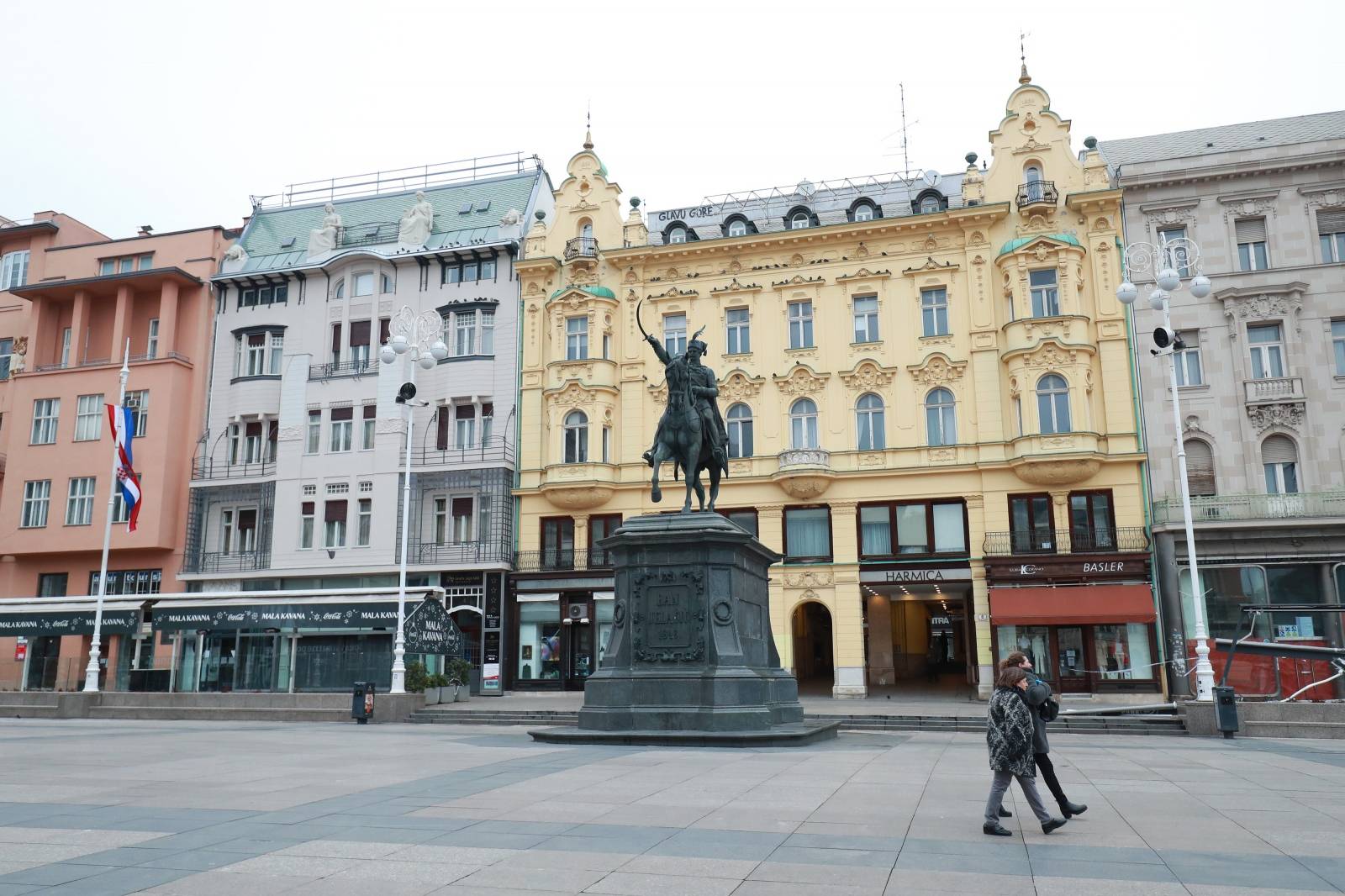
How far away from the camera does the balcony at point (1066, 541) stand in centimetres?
3441

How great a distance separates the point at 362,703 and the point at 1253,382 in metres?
29.8

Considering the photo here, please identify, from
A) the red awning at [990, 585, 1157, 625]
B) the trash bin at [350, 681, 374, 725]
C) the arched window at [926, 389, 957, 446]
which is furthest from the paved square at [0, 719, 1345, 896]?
the arched window at [926, 389, 957, 446]

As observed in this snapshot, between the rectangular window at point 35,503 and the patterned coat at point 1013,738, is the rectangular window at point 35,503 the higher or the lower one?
the higher one

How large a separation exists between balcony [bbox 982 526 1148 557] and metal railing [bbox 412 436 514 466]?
18244 millimetres

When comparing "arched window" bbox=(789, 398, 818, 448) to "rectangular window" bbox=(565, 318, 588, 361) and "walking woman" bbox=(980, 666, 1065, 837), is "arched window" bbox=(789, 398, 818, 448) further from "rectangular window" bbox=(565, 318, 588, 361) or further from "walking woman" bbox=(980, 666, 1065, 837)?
"walking woman" bbox=(980, 666, 1065, 837)

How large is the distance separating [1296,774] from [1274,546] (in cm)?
2256

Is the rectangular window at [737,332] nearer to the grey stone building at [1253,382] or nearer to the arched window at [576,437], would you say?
the arched window at [576,437]

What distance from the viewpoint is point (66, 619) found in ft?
117

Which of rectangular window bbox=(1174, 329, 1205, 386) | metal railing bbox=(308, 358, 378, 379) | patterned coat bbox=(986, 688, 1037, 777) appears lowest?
patterned coat bbox=(986, 688, 1037, 777)

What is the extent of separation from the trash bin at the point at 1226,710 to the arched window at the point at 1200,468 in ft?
51.8

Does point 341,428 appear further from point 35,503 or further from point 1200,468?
point 1200,468

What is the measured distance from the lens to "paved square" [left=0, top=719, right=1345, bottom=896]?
6918mm

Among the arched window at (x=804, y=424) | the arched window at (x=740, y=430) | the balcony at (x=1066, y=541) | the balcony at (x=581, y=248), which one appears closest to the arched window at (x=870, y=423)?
the arched window at (x=804, y=424)

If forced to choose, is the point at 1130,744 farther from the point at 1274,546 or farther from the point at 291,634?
the point at 291,634
